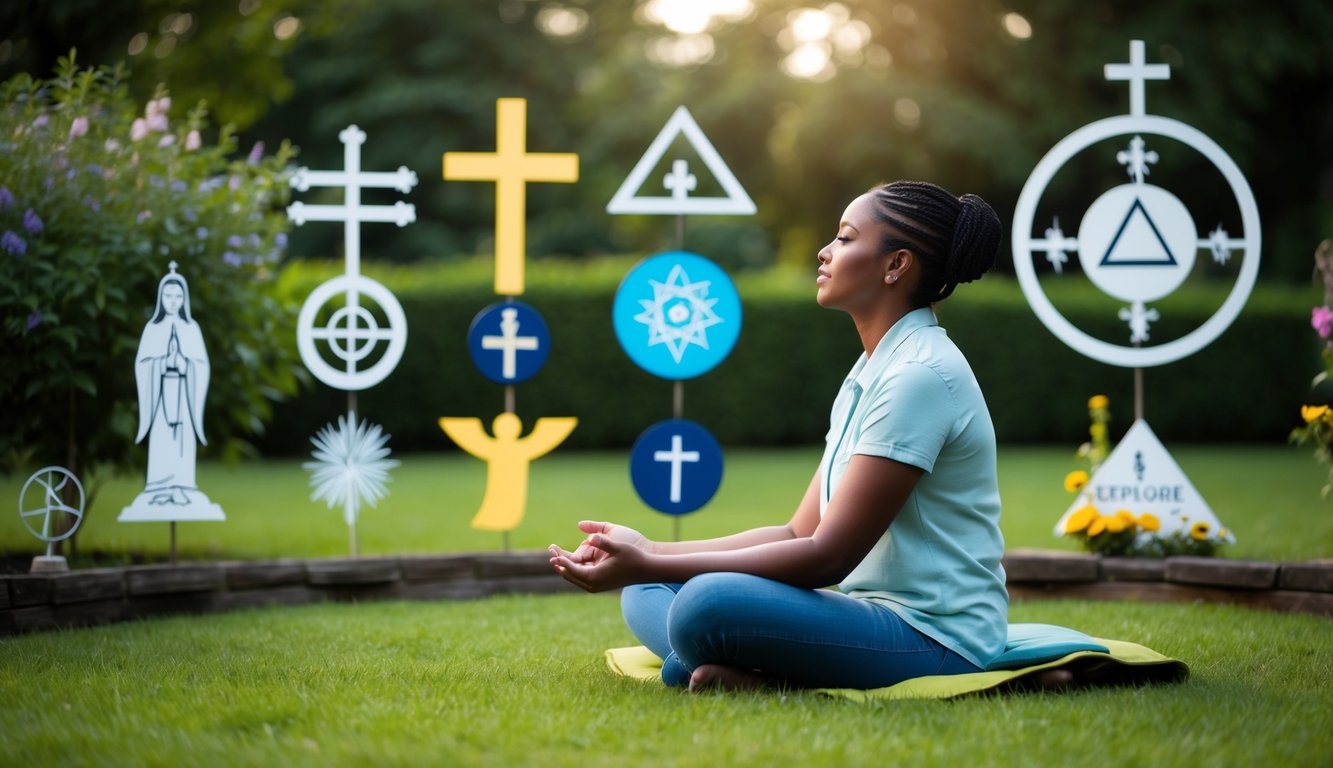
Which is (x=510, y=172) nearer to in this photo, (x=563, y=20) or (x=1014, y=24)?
(x=1014, y=24)

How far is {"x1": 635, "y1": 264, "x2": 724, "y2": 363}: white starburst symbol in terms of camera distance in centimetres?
568

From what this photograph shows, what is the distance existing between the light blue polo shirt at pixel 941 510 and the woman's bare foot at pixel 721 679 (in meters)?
0.39

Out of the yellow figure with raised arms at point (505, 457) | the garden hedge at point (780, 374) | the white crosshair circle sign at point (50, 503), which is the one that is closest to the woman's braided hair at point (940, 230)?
the yellow figure with raised arms at point (505, 457)

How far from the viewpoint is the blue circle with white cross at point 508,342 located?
577 cm

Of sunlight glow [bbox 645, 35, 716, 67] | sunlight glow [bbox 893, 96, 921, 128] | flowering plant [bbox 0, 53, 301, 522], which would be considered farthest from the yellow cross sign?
sunlight glow [bbox 645, 35, 716, 67]

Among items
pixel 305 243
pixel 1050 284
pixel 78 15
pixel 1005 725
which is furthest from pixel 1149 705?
pixel 305 243

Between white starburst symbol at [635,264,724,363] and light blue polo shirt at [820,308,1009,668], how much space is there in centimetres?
258

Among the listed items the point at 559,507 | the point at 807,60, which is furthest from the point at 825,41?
the point at 559,507

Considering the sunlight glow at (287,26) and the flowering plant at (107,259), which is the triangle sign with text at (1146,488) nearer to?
the flowering plant at (107,259)

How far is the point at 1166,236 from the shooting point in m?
5.59

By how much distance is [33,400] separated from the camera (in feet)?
18.0

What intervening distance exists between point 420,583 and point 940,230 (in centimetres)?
336

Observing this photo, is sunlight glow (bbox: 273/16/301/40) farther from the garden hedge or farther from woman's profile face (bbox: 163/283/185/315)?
woman's profile face (bbox: 163/283/185/315)

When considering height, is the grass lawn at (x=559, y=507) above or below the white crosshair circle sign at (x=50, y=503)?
below
